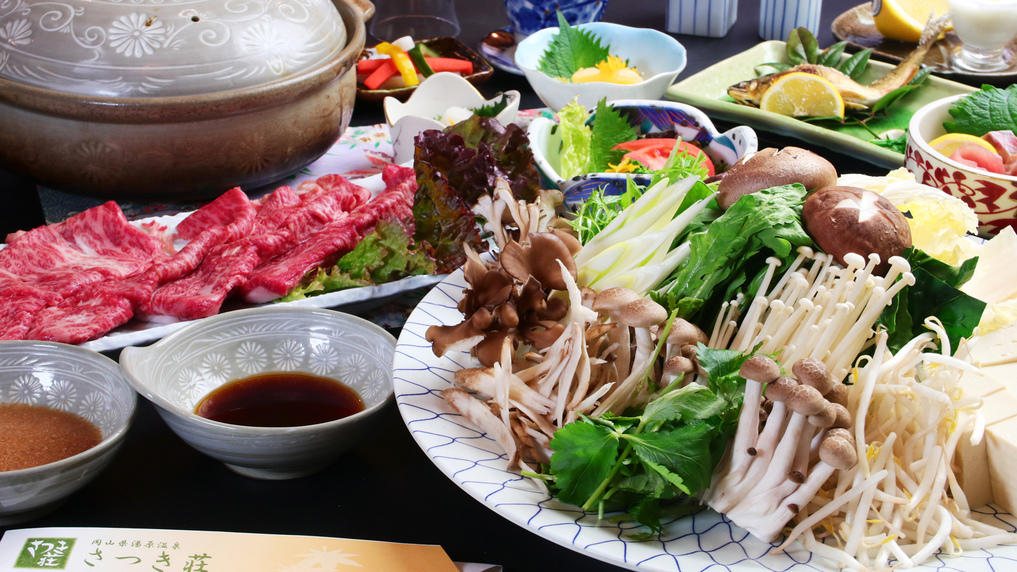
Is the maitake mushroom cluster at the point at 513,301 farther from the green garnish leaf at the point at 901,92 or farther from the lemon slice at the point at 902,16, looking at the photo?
the lemon slice at the point at 902,16

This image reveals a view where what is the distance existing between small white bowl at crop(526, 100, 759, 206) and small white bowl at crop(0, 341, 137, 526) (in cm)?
88

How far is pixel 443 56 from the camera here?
2.60 m

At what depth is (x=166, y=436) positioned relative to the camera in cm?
119

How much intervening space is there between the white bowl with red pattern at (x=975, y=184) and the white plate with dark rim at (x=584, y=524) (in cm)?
78

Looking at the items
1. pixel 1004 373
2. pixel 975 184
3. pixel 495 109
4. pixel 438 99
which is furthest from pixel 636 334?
pixel 438 99

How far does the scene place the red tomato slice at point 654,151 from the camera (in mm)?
1717

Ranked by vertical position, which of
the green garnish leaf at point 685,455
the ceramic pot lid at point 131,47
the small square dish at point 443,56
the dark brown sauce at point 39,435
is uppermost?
the ceramic pot lid at point 131,47

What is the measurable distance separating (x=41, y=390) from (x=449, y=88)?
4.30 feet

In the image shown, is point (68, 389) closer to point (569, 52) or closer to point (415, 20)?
point (569, 52)

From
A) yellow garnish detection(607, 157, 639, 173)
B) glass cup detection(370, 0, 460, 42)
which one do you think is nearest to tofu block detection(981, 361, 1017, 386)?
yellow garnish detection(607, 157, 639, 173)

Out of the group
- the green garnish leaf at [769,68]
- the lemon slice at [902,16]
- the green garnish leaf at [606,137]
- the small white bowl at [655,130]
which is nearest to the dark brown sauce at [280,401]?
the small white bowl at [655,130]

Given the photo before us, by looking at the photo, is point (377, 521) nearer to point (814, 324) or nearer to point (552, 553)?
point (552, 553)

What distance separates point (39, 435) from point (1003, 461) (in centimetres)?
119

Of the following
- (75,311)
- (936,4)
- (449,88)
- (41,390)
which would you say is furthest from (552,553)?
(936,4)
